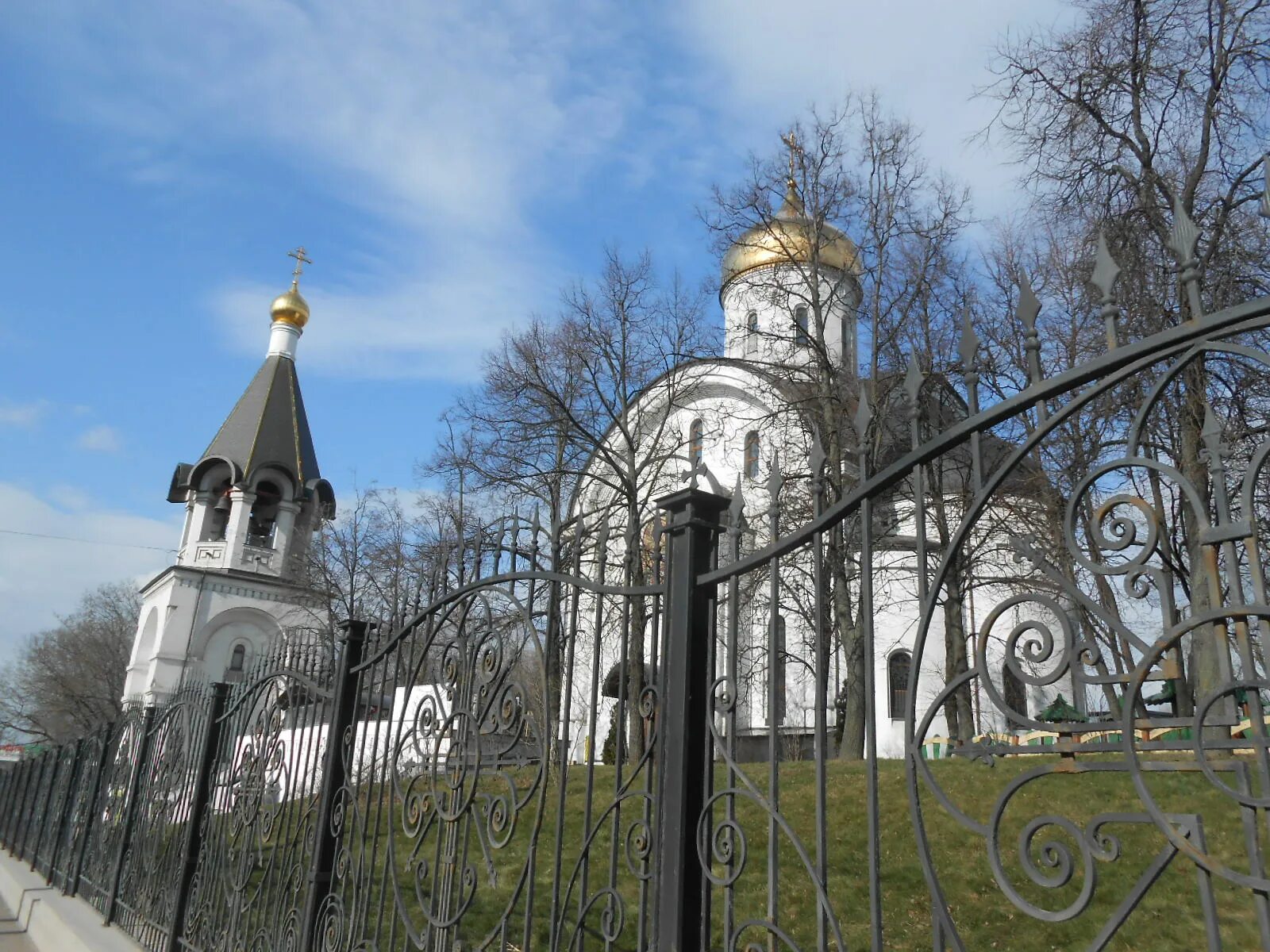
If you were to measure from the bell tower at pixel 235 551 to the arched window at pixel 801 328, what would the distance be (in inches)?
722

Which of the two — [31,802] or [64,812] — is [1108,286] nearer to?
[64,812]

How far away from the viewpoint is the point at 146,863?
624 cm

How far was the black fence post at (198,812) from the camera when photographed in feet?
17.6

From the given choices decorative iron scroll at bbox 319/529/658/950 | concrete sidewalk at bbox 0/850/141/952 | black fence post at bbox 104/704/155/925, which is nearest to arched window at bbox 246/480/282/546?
concrete sidewalk at bbox 0/850/141/952

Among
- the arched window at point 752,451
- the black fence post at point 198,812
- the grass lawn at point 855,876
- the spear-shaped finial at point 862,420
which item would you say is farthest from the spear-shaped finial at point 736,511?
the black fence post at point 198,812

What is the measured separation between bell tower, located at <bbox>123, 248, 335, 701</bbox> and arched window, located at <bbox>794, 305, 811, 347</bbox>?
1835 cm

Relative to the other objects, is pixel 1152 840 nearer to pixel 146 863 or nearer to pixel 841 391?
pixel 146 863

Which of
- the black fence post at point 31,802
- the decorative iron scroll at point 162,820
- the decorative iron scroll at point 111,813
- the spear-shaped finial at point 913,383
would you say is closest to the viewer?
the spear-shaped finial at point 913,383

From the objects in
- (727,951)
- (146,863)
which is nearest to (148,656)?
(146,863)

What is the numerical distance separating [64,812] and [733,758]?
930 centimetres

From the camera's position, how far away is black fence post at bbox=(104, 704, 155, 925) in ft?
21.9

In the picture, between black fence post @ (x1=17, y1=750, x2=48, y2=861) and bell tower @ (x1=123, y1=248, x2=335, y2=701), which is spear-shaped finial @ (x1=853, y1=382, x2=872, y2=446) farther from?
bell tower @ (x1=123, y1=248, x2=335, y2=701)

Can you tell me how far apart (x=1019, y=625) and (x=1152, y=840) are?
5997 mm

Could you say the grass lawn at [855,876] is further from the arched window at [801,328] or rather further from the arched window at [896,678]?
the arched window at [896,678]
